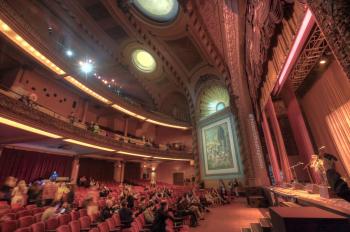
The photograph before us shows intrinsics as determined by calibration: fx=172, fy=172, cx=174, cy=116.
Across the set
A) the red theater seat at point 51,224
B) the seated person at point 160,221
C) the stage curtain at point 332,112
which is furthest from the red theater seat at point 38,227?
the stage curtain at point 332,112

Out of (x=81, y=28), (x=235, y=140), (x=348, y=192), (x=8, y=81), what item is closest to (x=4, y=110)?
(x=8, y=81)

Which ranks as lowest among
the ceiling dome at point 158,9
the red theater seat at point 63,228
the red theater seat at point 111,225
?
the red theater seat at point 111,225

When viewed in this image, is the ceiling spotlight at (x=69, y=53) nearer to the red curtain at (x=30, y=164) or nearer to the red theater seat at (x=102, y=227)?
the red curtain at (x=30, y=164)

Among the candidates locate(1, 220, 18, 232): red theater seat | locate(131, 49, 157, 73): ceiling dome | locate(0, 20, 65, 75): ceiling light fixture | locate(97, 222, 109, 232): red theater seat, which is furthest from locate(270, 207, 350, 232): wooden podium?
locate(131, 49, 157, 73): ceiling dome

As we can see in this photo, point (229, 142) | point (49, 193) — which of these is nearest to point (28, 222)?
point (49, 193)

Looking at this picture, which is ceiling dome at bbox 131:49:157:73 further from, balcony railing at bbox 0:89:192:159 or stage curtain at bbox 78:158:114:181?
stage curtain at bbox 78:158:114:181

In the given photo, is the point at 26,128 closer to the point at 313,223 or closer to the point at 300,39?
the point at 313,223

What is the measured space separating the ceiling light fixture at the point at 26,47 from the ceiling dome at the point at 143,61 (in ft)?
29.3

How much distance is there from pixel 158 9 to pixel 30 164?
1514cm

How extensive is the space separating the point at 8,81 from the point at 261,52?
12.9 metres

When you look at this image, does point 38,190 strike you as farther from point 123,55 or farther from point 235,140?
point 123,55

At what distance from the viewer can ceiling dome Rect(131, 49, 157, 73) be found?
17.9 m

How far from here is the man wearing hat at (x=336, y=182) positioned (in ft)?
6.94

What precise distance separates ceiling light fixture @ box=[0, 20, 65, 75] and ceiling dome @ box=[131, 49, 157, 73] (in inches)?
352
